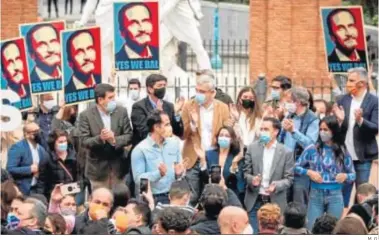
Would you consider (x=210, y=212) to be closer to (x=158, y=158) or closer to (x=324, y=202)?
(x=158, y=158)

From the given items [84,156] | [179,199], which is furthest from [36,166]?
[179,199]

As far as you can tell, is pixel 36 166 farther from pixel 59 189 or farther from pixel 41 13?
pixel 41 13

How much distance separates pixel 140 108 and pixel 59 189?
1.78 metres

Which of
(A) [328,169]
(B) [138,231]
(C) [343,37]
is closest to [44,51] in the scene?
(C) [343,37]

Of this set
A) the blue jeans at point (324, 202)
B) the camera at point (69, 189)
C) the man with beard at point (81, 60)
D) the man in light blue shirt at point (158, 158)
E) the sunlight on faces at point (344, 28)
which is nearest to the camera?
the camera at point (69, 189)

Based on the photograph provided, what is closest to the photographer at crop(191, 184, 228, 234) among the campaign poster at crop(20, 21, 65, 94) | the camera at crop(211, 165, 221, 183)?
the camera at crop(211, 165, 221, 183)

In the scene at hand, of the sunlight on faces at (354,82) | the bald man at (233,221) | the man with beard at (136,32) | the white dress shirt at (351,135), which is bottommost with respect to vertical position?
the bald man at (233,221)

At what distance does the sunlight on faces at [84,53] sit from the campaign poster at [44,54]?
0.53 metres

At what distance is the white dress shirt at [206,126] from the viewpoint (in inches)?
618

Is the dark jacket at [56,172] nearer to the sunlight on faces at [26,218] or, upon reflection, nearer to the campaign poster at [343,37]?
the sunlight on faces at [26,218]

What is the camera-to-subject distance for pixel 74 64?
55.8 feet

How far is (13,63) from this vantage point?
55.3ft

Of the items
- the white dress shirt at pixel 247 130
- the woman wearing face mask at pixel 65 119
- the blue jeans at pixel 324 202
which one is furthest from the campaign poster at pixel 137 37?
the blue jeans at pixel 324 202

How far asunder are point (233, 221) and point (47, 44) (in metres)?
6.49
